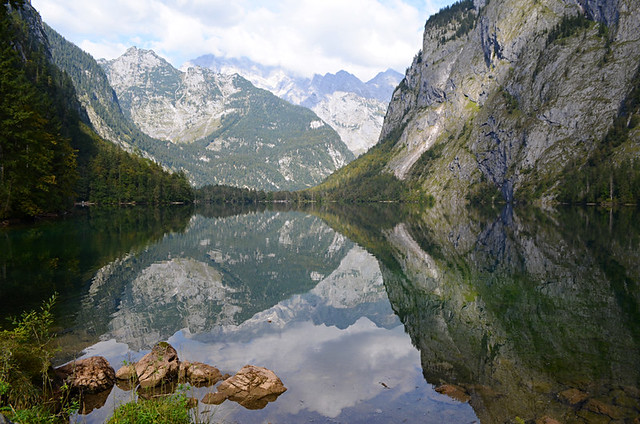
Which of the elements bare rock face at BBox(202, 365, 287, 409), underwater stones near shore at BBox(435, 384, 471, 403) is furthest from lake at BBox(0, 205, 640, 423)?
bare rock face at BBox(202, 365, 287, 409)

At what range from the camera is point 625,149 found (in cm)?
14750

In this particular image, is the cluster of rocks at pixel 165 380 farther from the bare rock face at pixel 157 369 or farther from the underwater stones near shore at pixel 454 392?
the underwater stones near shore at pixel 454 392

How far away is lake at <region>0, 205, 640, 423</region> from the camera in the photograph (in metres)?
11.9

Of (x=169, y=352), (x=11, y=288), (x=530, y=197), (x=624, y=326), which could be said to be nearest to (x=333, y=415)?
(x=169, y=352)

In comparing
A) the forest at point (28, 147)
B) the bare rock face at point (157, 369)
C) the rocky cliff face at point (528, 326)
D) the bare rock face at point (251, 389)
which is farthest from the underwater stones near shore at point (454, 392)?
the forest at point (28, 147)

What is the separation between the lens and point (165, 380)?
12680mm

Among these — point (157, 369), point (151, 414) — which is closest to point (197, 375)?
point (157, 369)

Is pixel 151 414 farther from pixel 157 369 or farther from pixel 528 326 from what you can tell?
pixel 528 326

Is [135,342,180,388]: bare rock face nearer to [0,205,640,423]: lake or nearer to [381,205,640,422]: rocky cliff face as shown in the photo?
[0,205,640,423]: lake

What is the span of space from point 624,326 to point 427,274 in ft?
46.2

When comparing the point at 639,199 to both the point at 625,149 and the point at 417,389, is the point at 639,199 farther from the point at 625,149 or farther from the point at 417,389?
the point at 417,389

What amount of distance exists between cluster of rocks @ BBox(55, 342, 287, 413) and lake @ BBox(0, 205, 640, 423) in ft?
1.38

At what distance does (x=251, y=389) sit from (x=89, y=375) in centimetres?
498

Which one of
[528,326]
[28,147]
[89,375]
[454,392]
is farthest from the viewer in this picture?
[28,147]
